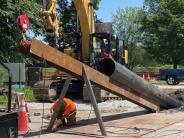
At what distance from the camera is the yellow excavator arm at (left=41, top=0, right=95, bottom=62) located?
20.6 m

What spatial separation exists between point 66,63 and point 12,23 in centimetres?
1704

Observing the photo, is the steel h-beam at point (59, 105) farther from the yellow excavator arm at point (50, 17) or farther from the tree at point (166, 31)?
the tree at point (166, 31)

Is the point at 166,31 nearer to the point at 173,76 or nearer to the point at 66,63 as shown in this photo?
the point at 173,76

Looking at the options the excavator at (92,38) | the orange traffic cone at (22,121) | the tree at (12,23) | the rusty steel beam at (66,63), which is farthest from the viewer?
the tree at (12,23)

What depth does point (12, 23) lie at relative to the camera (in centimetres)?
2805

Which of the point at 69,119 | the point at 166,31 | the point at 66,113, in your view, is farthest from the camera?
the point at 166,31

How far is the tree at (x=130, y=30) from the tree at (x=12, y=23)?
202ft

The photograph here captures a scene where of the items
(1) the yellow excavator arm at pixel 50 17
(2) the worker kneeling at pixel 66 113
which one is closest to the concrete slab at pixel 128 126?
(2) the worker kneeling at pixel 66 113

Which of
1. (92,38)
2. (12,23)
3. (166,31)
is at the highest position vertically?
(166,31)

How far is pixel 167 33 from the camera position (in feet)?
197

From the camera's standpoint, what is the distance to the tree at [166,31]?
194 feet

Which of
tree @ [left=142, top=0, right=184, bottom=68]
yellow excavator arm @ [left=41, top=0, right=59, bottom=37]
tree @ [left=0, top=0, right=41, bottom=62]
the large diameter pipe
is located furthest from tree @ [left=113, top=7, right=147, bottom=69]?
the large diameter pipe

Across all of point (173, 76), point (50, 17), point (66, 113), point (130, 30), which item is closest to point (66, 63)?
point (66, 113)

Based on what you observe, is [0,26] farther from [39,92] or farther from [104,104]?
[104,104]
